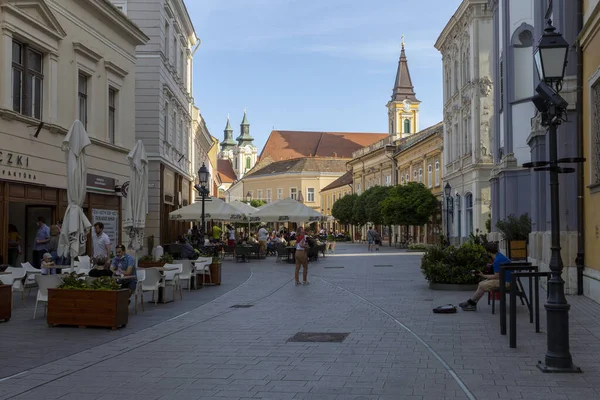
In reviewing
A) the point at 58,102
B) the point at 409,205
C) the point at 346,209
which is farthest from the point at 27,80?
the point at 346,209

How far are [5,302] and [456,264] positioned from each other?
1037 centimetres

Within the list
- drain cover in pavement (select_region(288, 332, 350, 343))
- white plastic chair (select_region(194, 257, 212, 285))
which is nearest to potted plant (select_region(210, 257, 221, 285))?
white plastic chair (select_region(194, 257, 212, 285))

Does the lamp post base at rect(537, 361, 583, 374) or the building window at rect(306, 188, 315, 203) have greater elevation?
the building window at rect(306, 188, 315, 203)

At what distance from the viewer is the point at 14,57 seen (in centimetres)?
1789

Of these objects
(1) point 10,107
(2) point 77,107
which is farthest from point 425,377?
(2) point 77,107

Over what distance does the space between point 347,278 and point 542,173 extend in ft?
22.5

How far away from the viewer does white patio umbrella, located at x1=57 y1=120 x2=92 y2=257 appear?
14798 millimetres

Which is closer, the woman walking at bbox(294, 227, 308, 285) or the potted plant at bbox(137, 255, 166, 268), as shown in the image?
the potted plant at bbox(137, 255, 166, 268)

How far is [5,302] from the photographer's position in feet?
39.3

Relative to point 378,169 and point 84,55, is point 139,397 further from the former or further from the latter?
point 378,169

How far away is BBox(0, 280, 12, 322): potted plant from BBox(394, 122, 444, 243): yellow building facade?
129 feet

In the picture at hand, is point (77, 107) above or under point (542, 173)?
above

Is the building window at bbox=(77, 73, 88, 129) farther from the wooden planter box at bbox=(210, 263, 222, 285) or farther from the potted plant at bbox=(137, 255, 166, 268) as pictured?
the wooden planter box at bbox=(210, 263, 222, 285)

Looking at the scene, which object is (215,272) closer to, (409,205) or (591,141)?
(591,141)
